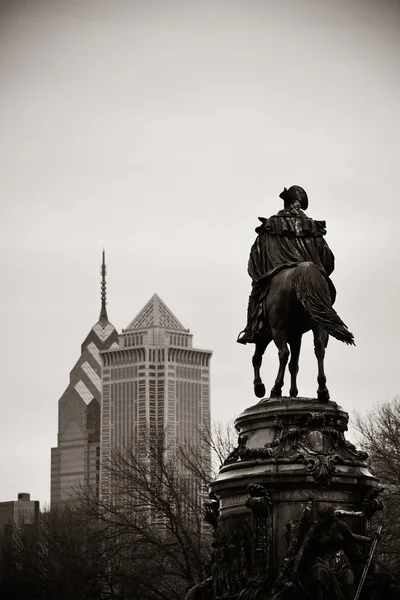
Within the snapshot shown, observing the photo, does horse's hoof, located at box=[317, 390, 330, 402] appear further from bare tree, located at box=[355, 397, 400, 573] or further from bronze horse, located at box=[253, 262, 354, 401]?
bare tree, located at box=[355, 397, 400, 573]

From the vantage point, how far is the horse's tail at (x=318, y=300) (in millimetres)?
31312

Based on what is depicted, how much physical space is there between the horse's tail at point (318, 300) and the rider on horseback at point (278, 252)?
2.66 feet

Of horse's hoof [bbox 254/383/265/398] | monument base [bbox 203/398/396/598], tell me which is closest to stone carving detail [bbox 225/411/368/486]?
monument base [bbox 203/398/396/598]

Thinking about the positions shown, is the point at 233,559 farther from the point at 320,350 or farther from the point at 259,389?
the point at 320,350

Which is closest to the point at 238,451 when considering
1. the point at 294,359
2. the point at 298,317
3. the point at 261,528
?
the point at 261,528

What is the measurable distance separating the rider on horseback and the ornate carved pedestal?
1.85 m

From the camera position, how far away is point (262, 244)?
108 ft

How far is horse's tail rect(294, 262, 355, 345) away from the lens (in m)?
31.3

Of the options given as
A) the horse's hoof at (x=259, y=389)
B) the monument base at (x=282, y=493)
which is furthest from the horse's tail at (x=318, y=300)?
the horse's hoof at (x=259, y=389)

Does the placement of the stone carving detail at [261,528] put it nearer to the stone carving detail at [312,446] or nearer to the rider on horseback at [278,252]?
the stone carving detail at [312,446]

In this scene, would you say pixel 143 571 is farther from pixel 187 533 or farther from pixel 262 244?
pixel 262 244

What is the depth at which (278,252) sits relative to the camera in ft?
108

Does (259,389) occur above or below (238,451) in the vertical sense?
above

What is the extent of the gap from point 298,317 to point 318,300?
2.48ft
